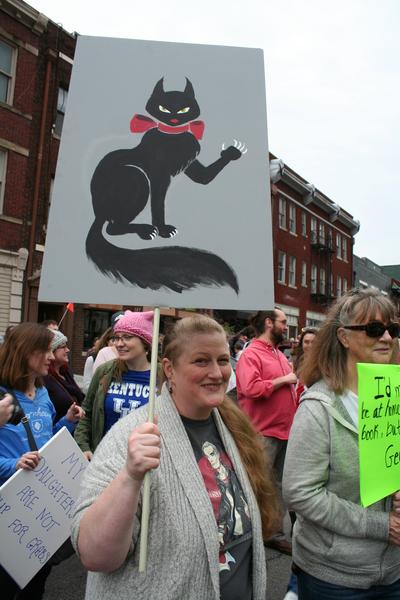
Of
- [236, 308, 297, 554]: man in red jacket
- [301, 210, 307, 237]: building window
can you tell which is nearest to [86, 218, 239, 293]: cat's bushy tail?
[236, 308, 297, 554]: man in red jacket

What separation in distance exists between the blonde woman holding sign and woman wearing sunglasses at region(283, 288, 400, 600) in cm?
17

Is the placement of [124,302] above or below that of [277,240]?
below

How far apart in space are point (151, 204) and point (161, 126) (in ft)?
1.03

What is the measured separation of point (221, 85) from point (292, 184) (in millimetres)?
26656

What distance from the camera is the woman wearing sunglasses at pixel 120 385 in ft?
11.1

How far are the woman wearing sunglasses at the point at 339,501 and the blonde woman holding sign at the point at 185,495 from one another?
17cm

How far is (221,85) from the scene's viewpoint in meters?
1.80

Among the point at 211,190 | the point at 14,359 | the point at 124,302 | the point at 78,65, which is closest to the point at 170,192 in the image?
the point at 211,190

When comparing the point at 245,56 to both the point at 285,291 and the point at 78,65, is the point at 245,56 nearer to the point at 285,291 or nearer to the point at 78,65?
the point at 78,65

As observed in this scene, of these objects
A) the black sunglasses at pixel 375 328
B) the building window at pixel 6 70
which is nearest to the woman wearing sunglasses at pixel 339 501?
the black sunglasses at pixel 375 328

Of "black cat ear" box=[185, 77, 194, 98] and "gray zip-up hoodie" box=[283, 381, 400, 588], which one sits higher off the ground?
"black cat ear" box=[185, 77, 194, 98]

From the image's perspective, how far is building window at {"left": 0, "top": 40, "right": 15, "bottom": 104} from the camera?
1400 centimetres

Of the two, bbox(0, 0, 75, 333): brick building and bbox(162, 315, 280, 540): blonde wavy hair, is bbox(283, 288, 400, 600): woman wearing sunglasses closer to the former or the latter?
bbox(162, 315, 280, 540): blonde wavy hair

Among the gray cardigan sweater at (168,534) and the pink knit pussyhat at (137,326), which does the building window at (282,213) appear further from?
the gray cardigan sweater at (168,534)
